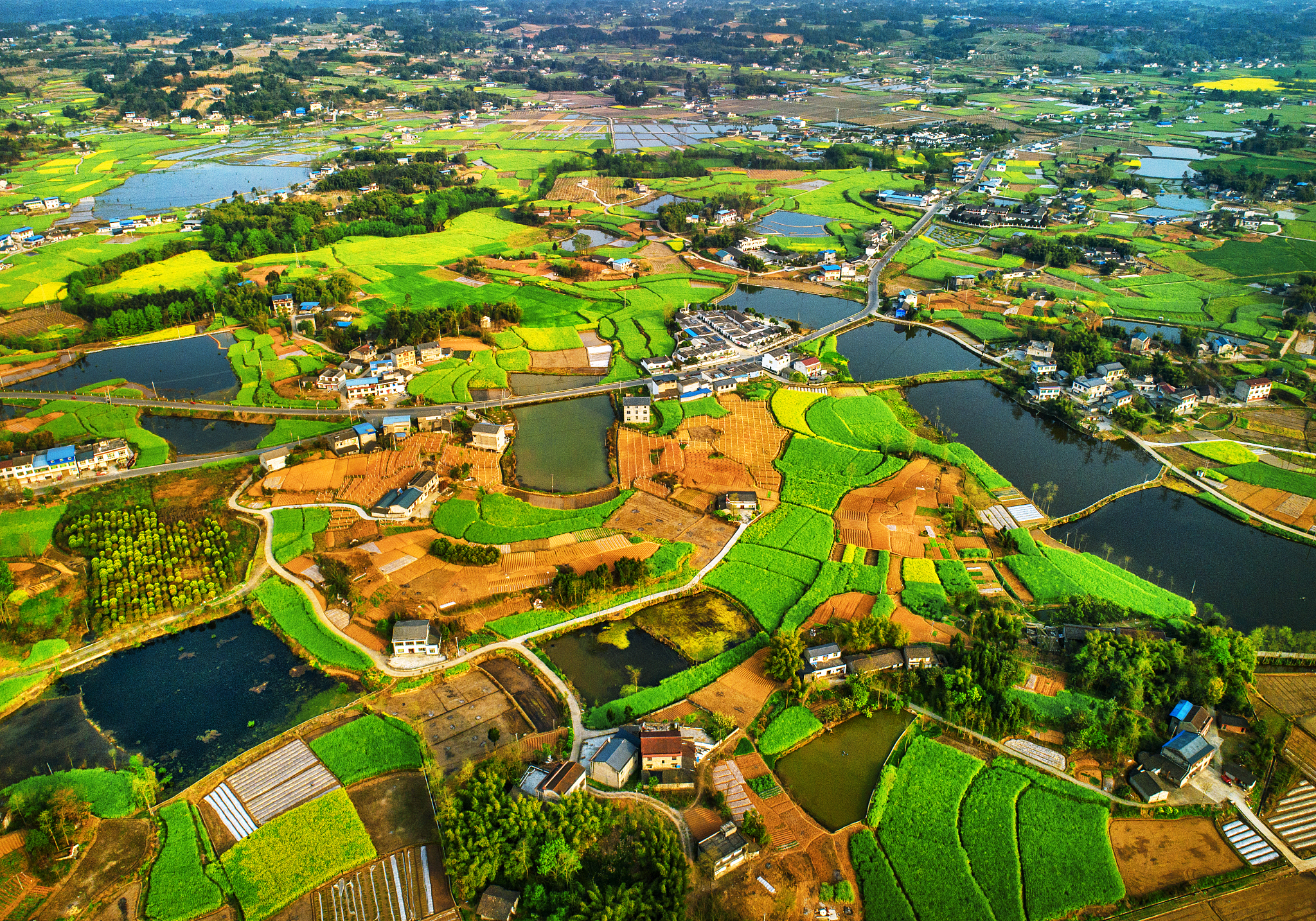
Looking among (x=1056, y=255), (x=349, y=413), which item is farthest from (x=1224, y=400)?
(x=349, y=413)

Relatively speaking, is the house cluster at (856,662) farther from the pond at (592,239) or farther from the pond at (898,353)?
the pond at (592,239)

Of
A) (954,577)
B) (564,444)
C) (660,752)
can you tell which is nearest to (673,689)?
(660,752)

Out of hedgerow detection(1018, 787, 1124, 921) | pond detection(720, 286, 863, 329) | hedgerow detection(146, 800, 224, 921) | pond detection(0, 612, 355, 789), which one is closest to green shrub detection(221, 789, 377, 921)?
hedgerow detection(146, 800, 224, 921)

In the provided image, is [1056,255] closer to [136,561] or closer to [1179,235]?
[1179,235]

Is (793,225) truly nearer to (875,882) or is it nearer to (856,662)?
(856,662)

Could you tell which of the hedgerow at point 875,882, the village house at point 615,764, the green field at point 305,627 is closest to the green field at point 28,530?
the green field at point 305,627
